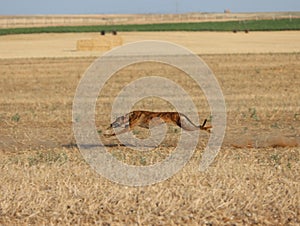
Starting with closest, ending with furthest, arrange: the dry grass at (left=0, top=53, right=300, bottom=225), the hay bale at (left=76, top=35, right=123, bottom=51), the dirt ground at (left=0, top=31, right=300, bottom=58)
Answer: the dry grass at (left=0, top=53, right=300, bottom=225) → the dirt ground at (left=0, top=31, right=300, bottom=58) → the hay bale at (left=76, top=35, right=123, bottom=51)

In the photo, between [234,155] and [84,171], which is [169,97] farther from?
[84,171]

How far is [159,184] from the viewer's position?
8.51m

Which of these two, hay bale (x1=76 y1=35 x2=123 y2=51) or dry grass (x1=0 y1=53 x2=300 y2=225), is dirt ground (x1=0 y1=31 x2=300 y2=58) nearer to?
hay bale (x1=76 y1=35 x2=123 y2=51)

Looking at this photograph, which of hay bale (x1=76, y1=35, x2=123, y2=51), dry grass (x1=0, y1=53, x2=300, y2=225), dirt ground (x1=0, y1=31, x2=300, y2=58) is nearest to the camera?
dry grass (x1=0, y1=53, x2=300, y2=225)

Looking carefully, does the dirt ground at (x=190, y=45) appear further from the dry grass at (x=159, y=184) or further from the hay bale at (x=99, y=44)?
the dry grass at (x=159, y=184)

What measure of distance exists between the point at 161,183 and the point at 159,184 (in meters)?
0.05

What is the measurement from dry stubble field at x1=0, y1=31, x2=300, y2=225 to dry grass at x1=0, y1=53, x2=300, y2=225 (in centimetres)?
1

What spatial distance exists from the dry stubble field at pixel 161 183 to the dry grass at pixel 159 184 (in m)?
0.01

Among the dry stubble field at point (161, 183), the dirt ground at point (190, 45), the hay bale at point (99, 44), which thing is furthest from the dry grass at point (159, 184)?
the hay bale at point (99, 44)

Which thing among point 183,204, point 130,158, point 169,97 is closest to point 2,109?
point 169,97

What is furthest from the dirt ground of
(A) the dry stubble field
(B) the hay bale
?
(A) the dry stubble field

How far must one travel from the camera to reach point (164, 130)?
14008mm

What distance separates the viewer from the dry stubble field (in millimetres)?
7309

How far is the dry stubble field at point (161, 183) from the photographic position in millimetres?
7309
